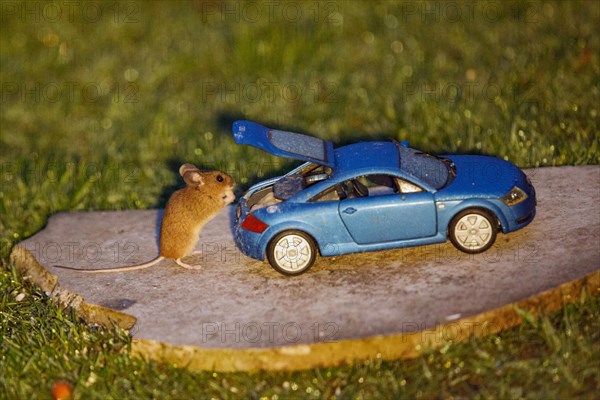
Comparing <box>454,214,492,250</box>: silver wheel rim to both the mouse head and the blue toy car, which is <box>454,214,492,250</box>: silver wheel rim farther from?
the mouse head

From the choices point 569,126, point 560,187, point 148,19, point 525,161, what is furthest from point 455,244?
point 148,19

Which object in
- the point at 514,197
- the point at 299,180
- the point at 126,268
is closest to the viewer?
the point at 514,197

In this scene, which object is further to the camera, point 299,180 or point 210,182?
point 210,182

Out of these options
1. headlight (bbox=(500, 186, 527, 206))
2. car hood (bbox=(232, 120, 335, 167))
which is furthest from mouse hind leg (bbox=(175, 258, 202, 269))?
headlight (bbox=(500, 186, 527, 206))

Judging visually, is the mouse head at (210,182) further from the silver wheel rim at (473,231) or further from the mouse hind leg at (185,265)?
the silver wheel rim at (473,231)

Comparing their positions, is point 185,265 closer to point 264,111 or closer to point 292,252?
point 292,252

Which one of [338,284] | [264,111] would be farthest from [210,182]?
[264,111]

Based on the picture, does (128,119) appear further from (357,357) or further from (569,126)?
(357,357)
